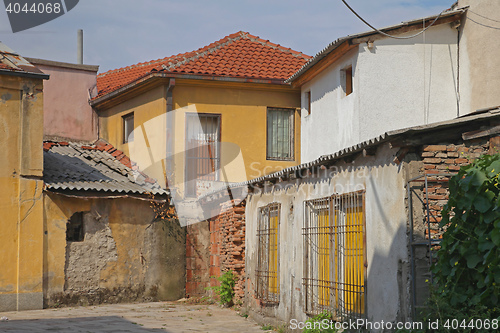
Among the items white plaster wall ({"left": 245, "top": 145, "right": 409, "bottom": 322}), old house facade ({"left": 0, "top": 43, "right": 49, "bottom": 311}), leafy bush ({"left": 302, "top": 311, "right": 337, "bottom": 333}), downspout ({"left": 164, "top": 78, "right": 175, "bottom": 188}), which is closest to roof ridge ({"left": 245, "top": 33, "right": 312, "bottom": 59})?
downspout ({"left": 164, "top": 78, "right": 175, "bottom": 188})

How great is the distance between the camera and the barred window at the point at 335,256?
28.0 ft

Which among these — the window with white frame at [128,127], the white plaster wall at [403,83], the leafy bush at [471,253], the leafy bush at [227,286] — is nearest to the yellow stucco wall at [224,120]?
the window with white frame at [128,127]

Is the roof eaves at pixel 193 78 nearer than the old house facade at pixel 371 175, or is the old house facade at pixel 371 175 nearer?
the old house facade at pixel 371 175

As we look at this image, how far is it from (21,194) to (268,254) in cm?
628

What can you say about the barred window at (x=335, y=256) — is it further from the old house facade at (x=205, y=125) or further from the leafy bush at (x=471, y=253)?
the old house facade at (x=205, y=125)

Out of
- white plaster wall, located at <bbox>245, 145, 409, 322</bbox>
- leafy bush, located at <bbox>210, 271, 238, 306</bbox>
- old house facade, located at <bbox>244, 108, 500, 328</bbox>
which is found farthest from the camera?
leafy bush, located at <bbox>210, 271, 238, 306</bbox>

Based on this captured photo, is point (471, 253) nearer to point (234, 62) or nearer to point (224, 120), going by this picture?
point (224, 120)

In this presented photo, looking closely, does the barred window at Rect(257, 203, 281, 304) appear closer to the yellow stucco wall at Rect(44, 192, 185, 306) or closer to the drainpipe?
the yellow stucco wall at Rect(44, 192, 185, 306)

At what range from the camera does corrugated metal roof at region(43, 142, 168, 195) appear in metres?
15.3

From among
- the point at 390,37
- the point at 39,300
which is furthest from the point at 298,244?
the point at 39,300

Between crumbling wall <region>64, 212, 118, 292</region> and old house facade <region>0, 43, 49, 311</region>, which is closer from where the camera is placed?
old house facade <region>0, 43, 49, 311</region>

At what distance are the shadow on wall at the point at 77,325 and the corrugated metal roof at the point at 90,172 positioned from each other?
3.66m

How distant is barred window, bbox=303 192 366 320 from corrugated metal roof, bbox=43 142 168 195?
23.1ft

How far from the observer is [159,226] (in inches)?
642
